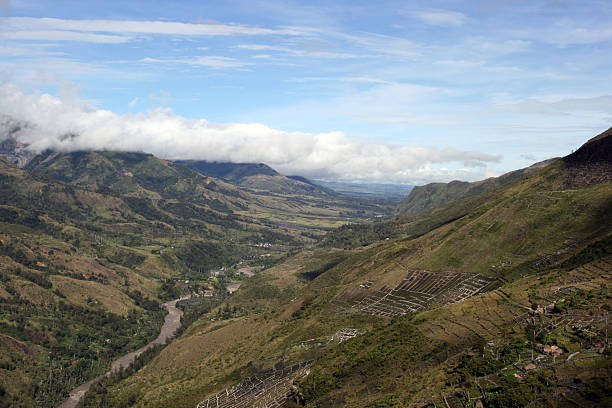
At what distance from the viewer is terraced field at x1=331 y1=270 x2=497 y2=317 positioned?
146750mm

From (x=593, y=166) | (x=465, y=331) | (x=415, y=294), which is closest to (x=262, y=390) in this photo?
(x=465, y=331)

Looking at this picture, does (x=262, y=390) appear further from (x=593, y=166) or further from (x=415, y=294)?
(x=593, y=166)

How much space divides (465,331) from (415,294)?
6312cm

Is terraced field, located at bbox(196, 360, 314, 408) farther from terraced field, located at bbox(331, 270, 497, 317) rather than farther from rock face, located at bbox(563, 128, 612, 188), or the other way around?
rock face, located at bbox(563, 128, 612, 188)

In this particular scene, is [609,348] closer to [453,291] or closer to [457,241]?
[453,291]

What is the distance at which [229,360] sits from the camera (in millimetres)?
176625

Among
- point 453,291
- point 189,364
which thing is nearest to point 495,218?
point 453,291

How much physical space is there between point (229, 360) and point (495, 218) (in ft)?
459

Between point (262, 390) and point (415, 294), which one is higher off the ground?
point (415, 294)

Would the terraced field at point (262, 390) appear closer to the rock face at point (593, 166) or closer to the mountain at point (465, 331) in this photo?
the mountain at point (465, 331)

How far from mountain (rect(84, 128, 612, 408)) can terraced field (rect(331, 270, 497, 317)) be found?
0.62 m

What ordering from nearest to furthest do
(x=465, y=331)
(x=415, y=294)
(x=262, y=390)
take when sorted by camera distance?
(x=465, y=331) → (x=262, y=390) → (x=415, y=294)

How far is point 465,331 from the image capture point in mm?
96562

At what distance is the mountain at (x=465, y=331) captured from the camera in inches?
2672
